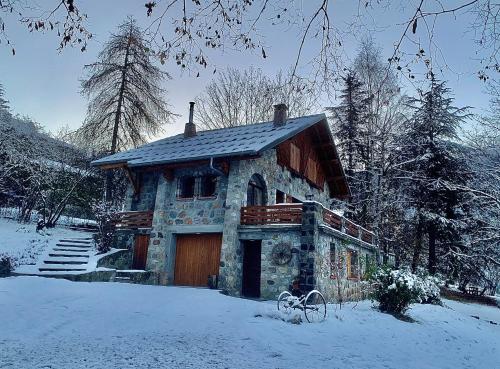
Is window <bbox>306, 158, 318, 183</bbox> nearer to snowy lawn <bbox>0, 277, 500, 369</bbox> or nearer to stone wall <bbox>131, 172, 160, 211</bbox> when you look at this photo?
stone wall <bbox>131, 172, 160, 211</bbox>

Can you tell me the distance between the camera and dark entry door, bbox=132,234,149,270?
53.0 ft

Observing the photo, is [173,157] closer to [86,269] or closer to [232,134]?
[232,134]

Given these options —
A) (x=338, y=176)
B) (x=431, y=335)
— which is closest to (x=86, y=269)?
(x=431, y=335)

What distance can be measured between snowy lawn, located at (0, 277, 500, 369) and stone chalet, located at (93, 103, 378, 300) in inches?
95.0

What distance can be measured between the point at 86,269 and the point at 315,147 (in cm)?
1285

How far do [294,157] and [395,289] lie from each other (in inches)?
319

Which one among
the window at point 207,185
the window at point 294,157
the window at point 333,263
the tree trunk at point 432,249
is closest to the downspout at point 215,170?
the window at point 207,185

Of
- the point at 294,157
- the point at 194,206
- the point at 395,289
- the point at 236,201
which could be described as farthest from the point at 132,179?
the point at 395,289

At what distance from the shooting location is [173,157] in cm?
1556

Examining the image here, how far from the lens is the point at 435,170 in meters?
23.2

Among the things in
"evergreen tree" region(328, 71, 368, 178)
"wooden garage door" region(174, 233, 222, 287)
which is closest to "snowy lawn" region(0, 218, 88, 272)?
"wooden garage door" region(174, 233, 222, 287)

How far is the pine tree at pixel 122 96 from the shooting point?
75.2 feet

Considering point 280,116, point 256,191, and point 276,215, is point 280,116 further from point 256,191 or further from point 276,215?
point 276,215

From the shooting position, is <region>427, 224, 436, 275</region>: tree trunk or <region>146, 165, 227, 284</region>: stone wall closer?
<region>146, 165, 227, 284</region>: stone wall
